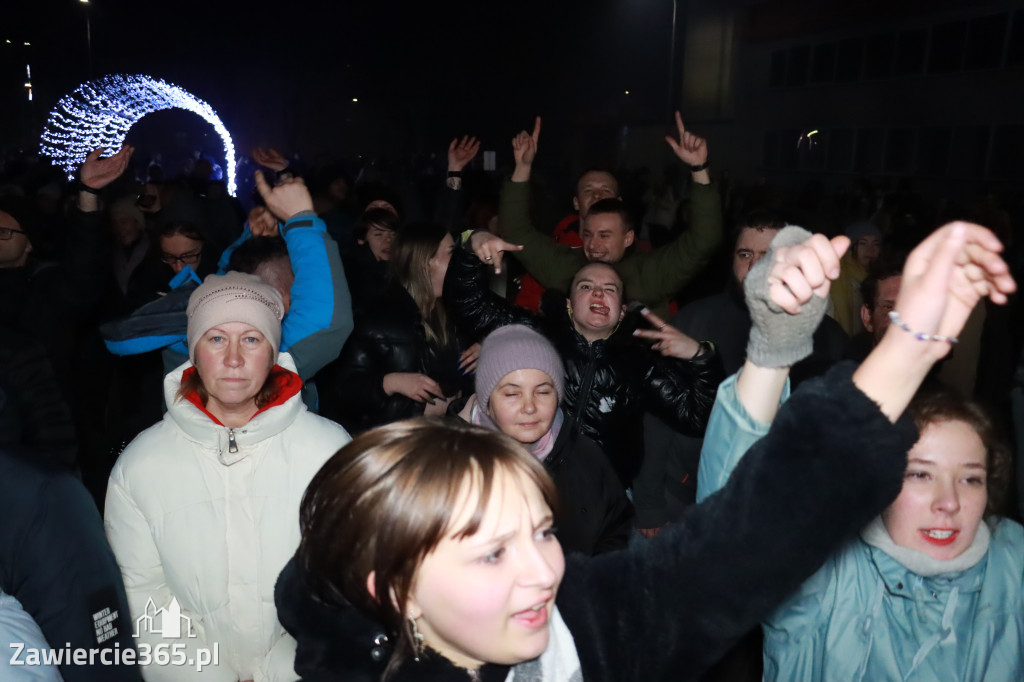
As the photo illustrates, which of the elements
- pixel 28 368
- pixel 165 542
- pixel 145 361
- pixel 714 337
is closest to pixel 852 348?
pixel 714 337

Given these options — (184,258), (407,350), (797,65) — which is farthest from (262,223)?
(797,65)

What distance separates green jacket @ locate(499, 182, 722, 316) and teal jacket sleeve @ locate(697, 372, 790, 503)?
→ 3112 mm

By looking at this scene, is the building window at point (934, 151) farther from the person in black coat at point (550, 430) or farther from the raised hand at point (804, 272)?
the raised hand at point (804, 272)

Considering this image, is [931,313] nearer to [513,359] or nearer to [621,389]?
[513,359]

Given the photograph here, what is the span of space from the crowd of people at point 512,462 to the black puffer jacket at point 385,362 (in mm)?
18

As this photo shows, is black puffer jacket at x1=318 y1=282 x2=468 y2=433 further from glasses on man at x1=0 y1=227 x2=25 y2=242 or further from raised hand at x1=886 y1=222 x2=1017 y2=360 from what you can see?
raised hand at x1=886 y1=222 x2=1017 y2=360

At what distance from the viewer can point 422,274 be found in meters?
3.95

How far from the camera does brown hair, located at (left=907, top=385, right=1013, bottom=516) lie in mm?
1896

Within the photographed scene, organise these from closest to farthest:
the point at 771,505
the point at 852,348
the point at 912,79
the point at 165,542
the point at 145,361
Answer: the point at 771,505 → the point at 165,542 → the point at 852,348 → the point at 145,361 → the point at 912,79

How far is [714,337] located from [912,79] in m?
19.5

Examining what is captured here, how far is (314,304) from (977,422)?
2.18m

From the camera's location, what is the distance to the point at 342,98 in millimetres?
24469

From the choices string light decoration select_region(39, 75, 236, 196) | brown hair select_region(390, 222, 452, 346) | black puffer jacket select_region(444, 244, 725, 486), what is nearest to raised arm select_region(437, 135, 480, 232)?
brown hair select_region(390, 222, 452, 346)

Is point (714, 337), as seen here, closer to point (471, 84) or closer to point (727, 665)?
point (727, 665)
